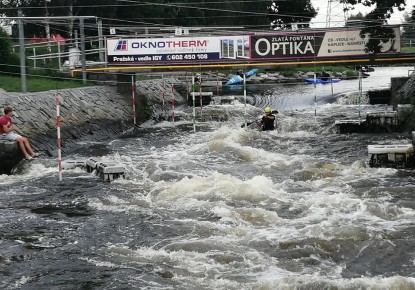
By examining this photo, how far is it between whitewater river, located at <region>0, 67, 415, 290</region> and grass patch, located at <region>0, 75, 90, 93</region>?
640 cm

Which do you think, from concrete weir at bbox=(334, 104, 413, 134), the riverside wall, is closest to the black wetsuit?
concrete weir at bbox=(334, 104, 413, 134)

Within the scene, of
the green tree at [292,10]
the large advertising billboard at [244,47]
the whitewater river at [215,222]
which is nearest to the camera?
the whitewater river at [215,222]

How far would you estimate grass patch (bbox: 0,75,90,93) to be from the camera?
27.1 meters

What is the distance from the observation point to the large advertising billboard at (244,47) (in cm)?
2947

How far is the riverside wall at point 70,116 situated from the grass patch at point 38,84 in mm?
1142

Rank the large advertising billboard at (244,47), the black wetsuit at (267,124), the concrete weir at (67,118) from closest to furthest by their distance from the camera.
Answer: the concrete weir at (67,118)
the black wetsuit at (267,124)
the large advertising billboard at (244,47)

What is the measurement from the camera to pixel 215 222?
523 inches

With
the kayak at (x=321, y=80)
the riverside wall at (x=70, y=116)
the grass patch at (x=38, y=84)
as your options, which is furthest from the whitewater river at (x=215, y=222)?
the kayak at (x=321, y=80)

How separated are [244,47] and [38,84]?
8.88 m

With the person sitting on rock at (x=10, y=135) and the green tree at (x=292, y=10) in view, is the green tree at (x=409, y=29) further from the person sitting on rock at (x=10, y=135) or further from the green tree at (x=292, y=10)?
the green tree at (x=292, y=10)

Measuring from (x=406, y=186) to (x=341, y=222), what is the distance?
3.61 meters

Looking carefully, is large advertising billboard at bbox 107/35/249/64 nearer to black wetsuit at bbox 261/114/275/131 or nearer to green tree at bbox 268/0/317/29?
black wetsuit at bbox 261/114/275/131

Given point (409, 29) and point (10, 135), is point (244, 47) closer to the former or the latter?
point (10, 135)

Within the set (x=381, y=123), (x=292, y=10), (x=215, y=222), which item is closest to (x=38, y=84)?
(x=381, y=123)
